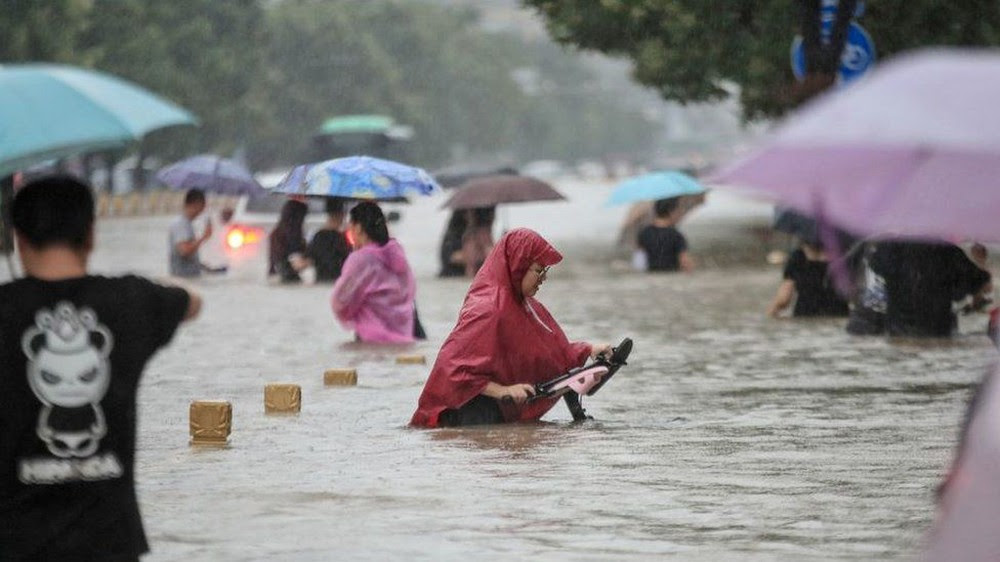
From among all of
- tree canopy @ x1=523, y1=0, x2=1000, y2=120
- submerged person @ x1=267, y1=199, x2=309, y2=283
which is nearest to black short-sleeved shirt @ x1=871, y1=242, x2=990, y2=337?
tree canopy @ x1=523, y1=0, x2=1000, y2=120

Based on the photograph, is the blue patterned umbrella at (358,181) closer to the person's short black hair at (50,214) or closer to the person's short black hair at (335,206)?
the person's short black hair at (335,206)

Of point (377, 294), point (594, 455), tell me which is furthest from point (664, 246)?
point (594, 455)

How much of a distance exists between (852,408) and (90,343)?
8.32 meters

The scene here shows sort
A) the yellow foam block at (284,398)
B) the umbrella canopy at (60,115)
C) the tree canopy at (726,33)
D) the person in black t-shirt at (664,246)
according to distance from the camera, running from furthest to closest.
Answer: the person in black t-shirt at (664,246), the tree canopy at (726,33), the yellow foam block at (284,398), the umbrella canopy at (60,115)

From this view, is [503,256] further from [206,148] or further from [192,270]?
[206,148]

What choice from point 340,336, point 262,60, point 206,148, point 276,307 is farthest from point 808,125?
point 262,60

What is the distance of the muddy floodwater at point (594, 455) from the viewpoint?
8578mm

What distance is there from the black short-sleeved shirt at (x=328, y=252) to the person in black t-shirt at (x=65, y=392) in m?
18.7

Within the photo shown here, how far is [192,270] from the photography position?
28156 mm

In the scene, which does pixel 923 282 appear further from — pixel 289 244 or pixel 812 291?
pixel 289 244

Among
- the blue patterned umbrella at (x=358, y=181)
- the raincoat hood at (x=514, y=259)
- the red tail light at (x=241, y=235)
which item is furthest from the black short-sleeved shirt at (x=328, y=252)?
the raincoat hood at (x=514, y=259)

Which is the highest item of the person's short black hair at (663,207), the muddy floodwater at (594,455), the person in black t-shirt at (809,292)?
the person's short black hair at (663,207)

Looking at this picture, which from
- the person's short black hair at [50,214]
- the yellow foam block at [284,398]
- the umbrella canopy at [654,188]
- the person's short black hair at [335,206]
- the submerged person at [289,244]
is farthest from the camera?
the umbrella canopy at [654,188]

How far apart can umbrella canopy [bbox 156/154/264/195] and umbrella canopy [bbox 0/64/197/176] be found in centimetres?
1957
